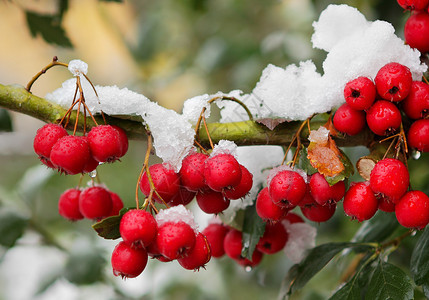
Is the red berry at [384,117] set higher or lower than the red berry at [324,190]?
higher

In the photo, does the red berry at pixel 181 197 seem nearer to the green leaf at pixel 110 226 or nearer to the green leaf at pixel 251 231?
the green leaf at pixel 110 226

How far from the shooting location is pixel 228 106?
1187 millimetres

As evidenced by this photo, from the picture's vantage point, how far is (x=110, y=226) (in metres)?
0.88

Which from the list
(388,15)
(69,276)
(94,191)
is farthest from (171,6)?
(94,191)

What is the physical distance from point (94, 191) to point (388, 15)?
1.19 meters

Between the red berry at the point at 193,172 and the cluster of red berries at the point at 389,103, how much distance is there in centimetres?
30

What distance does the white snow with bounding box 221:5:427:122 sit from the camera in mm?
988

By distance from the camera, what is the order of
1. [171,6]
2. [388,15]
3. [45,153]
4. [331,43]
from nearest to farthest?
[45,153]
[331,43]
[388,15]
[171,6]

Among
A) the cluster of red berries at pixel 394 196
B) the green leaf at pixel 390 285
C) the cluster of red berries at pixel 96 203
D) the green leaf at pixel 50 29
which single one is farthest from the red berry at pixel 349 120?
the green leaf at pixel 50 29

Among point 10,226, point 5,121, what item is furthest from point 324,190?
point 10,226

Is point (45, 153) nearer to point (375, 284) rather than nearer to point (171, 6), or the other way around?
point (375, 284)

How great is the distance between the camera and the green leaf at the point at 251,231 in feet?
3.68

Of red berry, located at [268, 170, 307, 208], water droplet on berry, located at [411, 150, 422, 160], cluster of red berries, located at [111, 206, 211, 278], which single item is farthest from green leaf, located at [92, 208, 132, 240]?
water droplet on berry, located at [411, 150, 422, 160]

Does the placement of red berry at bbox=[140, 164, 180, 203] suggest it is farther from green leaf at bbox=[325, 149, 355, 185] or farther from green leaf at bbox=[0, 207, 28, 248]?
green leaf at bbox=[0, 207, 28, 248]
